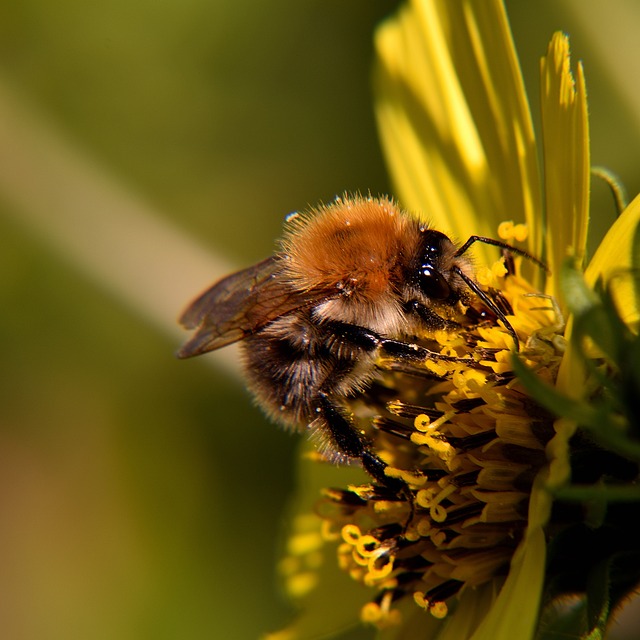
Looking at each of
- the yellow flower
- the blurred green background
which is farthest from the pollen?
the blurred green background

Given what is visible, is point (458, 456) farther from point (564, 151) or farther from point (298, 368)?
point (564, 151)

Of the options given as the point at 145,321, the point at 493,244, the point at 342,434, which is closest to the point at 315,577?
the point at 342,434

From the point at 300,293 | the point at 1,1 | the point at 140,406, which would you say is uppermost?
the point at 1,1

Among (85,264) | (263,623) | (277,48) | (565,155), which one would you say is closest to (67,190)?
(85,264)

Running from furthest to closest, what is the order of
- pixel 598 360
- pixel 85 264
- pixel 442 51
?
pixel 85 264
pixel 442 51
pixel 598 360

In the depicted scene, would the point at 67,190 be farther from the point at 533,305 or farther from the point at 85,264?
the point at 533,305

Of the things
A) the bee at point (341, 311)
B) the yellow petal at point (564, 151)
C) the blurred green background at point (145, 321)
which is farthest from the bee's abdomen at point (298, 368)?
the blurred green background at point (145, 321)

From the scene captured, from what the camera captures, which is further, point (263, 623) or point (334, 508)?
point (263, 623)
